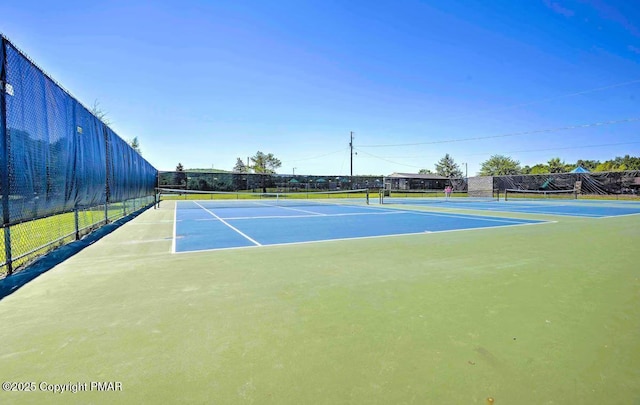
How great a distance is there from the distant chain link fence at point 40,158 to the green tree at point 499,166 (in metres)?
83.3

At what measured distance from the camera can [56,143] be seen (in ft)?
18.7

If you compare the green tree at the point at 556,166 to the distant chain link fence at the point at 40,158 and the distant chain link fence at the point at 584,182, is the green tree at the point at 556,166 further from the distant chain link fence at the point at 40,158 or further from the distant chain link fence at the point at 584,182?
the distant chain link fence at the point at 40,158

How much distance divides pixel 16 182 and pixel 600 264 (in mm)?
8217

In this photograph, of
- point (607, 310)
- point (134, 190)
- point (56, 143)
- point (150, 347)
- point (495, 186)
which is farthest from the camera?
point (495, 186)

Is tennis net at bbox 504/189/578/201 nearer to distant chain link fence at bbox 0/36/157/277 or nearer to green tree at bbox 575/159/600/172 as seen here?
distant chain link fence at bbox 0/36/157/277

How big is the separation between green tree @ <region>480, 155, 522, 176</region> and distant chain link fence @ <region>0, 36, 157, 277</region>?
8328 cm

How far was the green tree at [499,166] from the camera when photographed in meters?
77.2

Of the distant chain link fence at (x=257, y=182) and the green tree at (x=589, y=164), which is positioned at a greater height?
the green tree at (x=589, y=164)

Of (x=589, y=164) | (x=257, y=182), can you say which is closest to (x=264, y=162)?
(x=257, y=182)

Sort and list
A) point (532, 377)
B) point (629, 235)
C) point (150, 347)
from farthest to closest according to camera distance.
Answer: point (629, 235) < point (150, 347) < point (532, 377)

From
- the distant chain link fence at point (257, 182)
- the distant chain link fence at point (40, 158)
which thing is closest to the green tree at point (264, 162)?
the distant chain link fence at point (257, 182)

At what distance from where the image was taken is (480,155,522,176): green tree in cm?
7716

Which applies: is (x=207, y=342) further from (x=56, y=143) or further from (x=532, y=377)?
(x=56, y=143)

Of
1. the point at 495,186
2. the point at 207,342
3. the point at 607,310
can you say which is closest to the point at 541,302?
the point at 607,310
